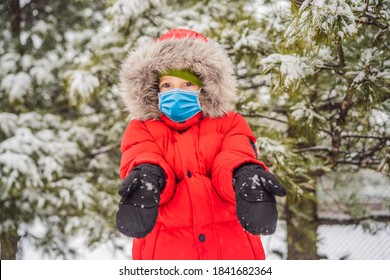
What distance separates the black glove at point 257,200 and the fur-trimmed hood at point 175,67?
1.76ft

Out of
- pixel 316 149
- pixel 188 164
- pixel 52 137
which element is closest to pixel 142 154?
pixel 188 164

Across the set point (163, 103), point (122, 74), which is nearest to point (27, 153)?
point (122, 74)

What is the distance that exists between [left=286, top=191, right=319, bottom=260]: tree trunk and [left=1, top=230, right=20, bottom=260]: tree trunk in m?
3.09

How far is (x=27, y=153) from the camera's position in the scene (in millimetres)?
4211

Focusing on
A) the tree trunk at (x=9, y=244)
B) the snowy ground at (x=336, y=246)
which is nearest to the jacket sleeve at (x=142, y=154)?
the snowy ground at (x=336, y=246)

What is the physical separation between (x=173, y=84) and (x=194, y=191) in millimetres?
558

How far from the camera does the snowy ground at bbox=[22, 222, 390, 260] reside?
4.14 metres

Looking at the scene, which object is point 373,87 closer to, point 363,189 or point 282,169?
point 282,169

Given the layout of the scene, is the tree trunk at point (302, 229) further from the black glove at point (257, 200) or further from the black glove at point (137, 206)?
the black glove at point (137, 206)

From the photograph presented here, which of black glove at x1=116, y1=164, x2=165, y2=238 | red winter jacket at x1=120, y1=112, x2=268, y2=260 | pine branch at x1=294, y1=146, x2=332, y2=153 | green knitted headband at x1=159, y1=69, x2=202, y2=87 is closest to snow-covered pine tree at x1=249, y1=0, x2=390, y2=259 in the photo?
pine branch at x1=294, y1=146, x2=332, y2=153

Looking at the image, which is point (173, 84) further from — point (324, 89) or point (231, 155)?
point (324, 89)

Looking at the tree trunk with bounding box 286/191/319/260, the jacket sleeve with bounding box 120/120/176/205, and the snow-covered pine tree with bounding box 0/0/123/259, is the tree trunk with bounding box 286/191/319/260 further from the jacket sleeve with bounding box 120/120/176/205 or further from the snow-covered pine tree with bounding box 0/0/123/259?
the jacket sleeve with bounding box 120/120/176/205

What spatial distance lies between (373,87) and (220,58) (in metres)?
0.96

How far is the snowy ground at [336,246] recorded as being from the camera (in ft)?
13.6
